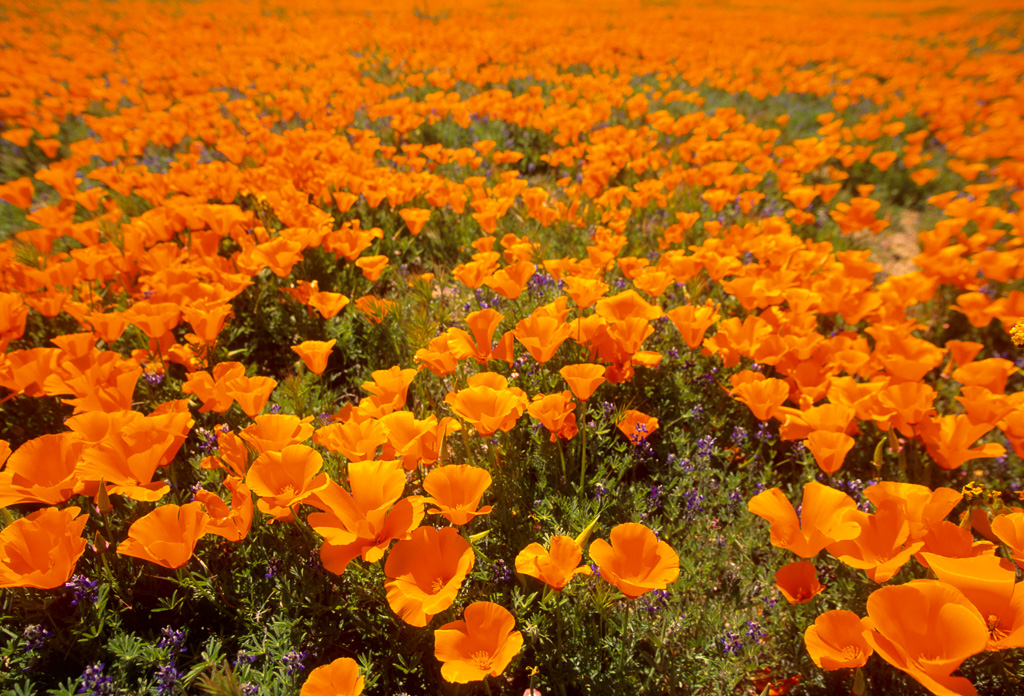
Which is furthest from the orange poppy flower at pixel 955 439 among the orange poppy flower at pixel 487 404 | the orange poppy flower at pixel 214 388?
the orange poppy flower at pixel 214 388

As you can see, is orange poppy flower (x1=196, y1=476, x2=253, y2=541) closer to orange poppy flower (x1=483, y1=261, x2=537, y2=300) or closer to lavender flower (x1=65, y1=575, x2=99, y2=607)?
lavender flower (x1=65, y1=575, x2=99, y2=607)

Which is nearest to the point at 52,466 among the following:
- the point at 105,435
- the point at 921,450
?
the point at 105,435

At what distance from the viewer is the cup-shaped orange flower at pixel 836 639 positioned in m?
1.20

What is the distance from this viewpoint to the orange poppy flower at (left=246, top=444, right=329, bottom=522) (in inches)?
52.6

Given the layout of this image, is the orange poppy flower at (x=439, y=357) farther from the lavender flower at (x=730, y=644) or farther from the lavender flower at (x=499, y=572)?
the lavender flower at (x=730, y=644)

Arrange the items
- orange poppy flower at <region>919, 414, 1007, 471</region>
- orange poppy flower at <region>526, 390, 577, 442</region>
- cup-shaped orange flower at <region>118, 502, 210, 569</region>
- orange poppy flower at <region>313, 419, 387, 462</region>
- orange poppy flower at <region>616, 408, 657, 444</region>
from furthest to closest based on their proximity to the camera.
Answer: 1. orange poppy flower at <region>616, 408, 657, 444</region>
2. orange poppy flower at <region>919, 414, 1007, 471</region>
3. orange poppy flower at <region>526, 390, 577, 442</region>
4. orange poppy flower at <region>313, 419, 387, 462</region>
5. cup-shaped orange flower at <region>118, 502, 210, 569</region>

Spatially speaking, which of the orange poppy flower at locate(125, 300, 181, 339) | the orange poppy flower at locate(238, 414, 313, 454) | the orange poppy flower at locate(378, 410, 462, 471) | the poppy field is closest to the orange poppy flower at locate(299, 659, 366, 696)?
the poppy field

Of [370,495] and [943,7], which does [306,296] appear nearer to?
[370,495]

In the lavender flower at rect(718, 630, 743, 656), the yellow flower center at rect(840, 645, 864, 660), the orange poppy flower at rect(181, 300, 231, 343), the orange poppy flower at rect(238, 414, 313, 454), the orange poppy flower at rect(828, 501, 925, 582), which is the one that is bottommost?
the lavender flower at rect(718, 630, 743, 656)

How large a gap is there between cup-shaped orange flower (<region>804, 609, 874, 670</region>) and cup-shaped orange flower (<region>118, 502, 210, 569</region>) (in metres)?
1.53

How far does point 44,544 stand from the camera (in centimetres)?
127

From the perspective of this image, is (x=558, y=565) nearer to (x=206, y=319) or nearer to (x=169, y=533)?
(x=169, y=533)

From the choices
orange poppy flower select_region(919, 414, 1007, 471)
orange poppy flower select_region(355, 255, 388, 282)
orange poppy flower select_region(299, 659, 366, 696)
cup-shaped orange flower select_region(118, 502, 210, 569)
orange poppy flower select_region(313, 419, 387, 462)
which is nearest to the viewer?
orange poppy flower select_region(299, 659, 366, 696)

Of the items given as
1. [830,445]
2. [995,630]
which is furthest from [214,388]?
[995,630]
